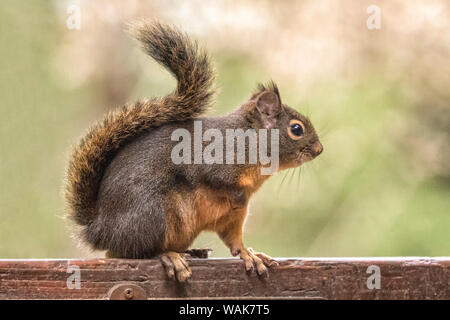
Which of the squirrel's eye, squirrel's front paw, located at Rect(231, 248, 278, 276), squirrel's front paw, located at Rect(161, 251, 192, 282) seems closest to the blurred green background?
the squirrel's eye

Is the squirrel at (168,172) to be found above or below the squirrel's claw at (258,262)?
above

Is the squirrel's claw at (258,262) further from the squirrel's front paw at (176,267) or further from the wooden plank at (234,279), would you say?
the squirrel's front paw at (176,267)

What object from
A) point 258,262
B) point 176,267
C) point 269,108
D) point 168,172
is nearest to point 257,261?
point 258,262

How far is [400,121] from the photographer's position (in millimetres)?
2463

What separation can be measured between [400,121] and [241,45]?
0.70 meters

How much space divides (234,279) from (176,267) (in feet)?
0.48

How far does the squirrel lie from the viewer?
1.55m

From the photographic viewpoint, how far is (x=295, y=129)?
1711mm

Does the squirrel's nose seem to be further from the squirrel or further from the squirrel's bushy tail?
the squirrel's bushy tail

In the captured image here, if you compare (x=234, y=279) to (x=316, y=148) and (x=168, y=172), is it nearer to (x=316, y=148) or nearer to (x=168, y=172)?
(x=168, y=172)

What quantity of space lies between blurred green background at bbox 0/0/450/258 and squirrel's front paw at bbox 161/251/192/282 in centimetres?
80

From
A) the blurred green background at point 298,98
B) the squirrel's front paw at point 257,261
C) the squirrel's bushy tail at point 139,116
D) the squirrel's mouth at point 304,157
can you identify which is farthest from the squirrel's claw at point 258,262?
the blurred green background at point 298,98

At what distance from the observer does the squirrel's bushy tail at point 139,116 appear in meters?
1.65

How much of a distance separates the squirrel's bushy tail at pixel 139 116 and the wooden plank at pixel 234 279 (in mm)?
207
